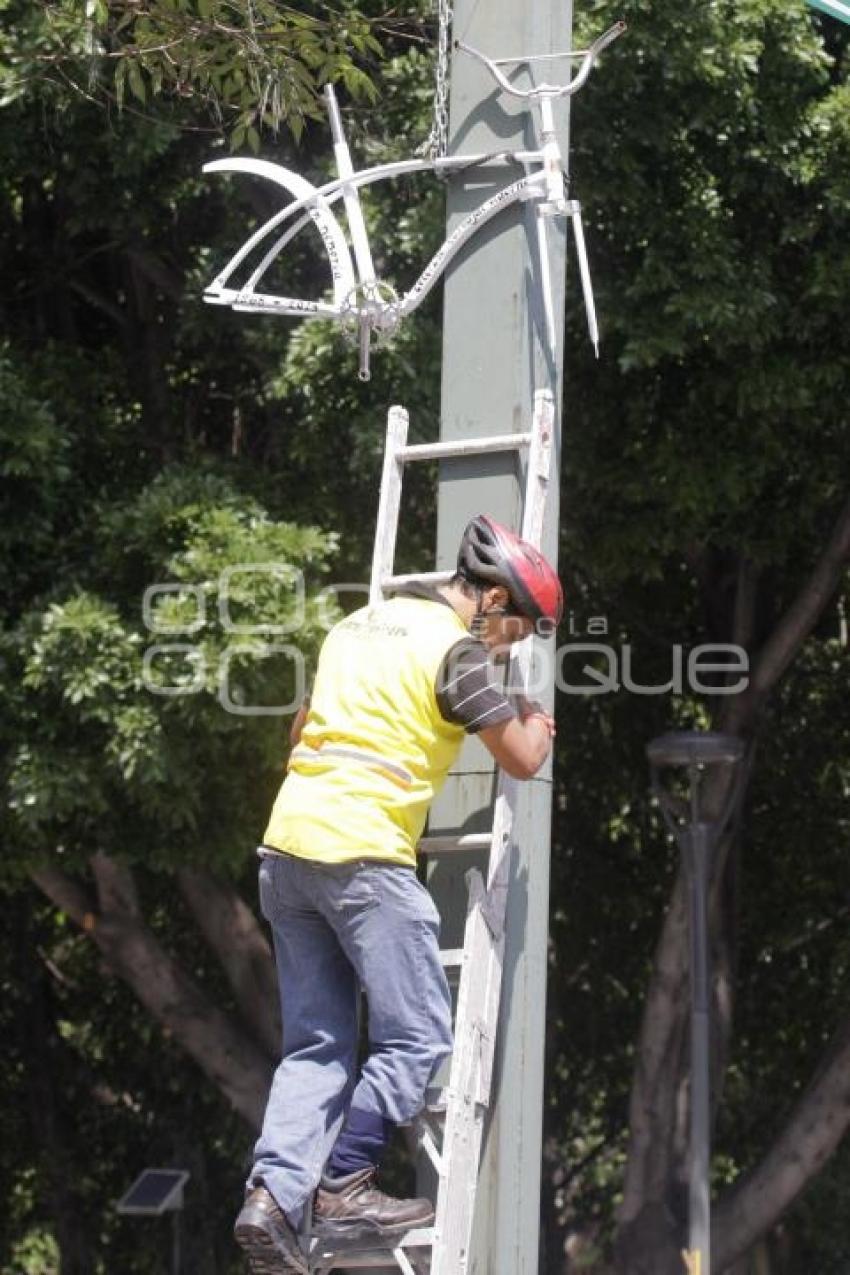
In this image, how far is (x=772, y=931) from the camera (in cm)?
1412

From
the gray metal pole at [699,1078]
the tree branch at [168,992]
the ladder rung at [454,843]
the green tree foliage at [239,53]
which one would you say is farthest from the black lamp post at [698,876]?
the ladder rung at [454,843]

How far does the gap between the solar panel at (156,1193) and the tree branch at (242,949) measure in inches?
66.9

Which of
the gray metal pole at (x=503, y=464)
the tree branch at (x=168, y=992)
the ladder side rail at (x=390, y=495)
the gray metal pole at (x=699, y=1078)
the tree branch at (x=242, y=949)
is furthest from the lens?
the tree branch at (x=242, y=949)

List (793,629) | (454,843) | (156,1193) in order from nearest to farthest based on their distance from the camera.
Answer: (454,843), (793,629), (156,1193)

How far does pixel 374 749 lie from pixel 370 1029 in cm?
61

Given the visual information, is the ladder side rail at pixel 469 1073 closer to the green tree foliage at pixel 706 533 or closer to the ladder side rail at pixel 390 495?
the ladder side rail at pixel 390 495

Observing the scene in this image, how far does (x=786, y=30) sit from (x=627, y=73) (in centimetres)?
74

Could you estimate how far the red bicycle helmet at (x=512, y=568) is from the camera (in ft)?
15.8

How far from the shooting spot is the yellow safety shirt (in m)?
4.64

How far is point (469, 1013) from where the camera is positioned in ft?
15.6

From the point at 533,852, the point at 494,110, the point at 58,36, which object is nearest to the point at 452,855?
the point at 533,852

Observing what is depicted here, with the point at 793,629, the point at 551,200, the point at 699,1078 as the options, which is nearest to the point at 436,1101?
the point at 551,200

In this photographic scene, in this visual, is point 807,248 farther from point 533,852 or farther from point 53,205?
point 533,852

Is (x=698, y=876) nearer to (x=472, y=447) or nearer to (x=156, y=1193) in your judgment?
(x=156, y=1193)
